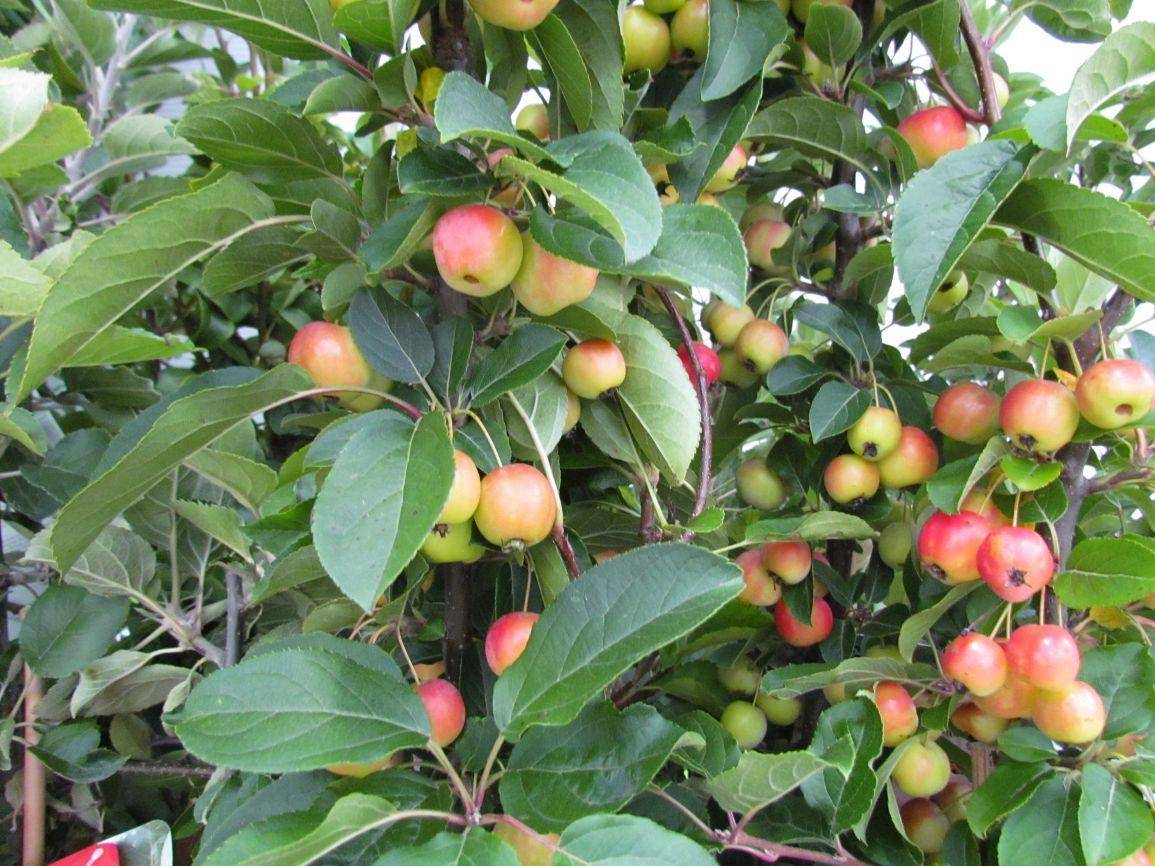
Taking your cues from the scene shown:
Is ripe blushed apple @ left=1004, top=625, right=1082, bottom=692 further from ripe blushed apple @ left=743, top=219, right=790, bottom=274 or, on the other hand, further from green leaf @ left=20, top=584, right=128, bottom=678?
green leaf @ left=20, top=584, right=128, bottom=678

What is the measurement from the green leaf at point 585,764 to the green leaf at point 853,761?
0.14 meters

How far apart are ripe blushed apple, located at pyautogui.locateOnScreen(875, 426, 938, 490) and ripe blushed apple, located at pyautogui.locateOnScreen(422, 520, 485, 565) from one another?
429 mm

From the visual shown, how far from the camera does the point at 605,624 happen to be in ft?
1.91

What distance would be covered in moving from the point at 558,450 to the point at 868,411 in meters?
0.31

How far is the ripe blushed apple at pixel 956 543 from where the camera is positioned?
0.73 meters

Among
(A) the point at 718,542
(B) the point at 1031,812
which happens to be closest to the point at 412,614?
(A) the point at 718,542

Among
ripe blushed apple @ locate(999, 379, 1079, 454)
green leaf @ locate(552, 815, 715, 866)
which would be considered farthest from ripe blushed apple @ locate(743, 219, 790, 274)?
green leaf @ locate(552, 815, 715, 866)

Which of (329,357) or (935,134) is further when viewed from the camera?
(935,134)

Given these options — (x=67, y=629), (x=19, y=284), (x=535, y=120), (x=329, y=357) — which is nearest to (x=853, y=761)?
(x=329, y=357)

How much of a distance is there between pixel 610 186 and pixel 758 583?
48cm

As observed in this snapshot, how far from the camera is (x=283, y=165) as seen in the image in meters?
0.72

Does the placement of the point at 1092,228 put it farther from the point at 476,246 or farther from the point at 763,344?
the point at 476,246

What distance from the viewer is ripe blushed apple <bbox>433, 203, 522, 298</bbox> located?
624mm

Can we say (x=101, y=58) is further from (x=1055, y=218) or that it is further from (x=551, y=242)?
(x=1055, y=218)
